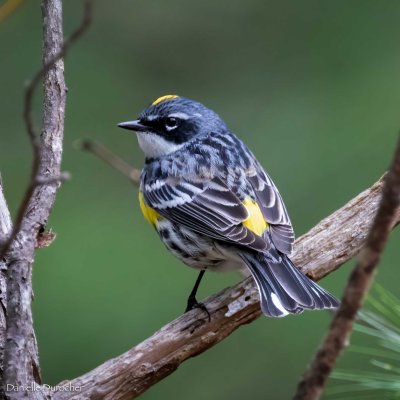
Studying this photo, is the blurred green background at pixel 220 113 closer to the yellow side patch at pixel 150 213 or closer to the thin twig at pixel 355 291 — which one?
the yellow side patch at pixel 150 213

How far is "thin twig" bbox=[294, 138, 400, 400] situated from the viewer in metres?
1.92

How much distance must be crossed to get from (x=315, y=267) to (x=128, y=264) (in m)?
2.02

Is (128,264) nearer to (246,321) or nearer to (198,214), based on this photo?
(198,214)

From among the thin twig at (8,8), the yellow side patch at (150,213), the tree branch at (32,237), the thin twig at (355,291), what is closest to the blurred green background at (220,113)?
the yellow side patch at (150,213)

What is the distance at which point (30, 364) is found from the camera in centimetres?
310

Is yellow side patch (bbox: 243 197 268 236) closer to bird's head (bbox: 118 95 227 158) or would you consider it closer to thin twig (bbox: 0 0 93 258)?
bird's head (bbox: 118 95 227 158)

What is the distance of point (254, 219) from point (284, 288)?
0.52 metres

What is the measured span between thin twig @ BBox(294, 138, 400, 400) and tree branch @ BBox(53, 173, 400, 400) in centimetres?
145

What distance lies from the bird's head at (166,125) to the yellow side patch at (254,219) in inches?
25.4

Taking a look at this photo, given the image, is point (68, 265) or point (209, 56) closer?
point (68, 265)

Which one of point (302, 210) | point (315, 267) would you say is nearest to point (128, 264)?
point (302, 210)

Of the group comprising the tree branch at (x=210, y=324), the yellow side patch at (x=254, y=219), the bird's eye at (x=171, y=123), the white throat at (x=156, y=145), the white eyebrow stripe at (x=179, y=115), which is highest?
the white eyebrow stripe at (x=179, y=115)

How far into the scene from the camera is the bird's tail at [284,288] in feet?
11.7

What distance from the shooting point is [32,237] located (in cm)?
308
